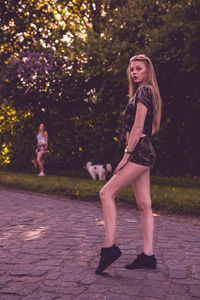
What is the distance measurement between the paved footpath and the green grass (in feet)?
2.02

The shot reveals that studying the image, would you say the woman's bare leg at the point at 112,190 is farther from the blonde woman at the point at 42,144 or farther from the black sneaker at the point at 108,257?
the blonde woman at the point at 42,144

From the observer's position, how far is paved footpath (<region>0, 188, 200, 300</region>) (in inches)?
124

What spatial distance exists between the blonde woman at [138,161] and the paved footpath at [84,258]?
0.84 ft

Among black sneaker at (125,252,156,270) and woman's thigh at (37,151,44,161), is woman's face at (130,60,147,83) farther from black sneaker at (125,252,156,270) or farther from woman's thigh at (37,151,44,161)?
woman's thigh at (37,151,44,161)

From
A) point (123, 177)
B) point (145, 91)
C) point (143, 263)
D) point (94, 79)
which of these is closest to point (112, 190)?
point (123, 177)

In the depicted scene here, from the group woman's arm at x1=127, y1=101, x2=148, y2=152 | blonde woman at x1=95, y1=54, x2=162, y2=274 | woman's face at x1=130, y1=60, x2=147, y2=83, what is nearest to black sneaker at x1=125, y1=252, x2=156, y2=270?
blonde woman at x1=95, y1=54, x2=162, y2=274

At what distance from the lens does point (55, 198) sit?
9.59m

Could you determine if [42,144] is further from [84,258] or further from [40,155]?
[84,258]

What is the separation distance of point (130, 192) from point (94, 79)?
18.3ft

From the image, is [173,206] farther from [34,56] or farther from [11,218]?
[34,56]

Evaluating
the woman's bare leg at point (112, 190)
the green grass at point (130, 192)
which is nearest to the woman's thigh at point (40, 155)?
the green grass at point (130, 192)

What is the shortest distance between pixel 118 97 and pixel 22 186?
4576mm

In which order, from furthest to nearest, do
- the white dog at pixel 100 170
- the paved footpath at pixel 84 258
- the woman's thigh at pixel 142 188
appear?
the white dog at pixel 100 170 → the woman's thigh at pixel 142 188 → the paved footpath at pixel 84 258

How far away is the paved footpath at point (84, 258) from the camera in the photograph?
3.14 meters
